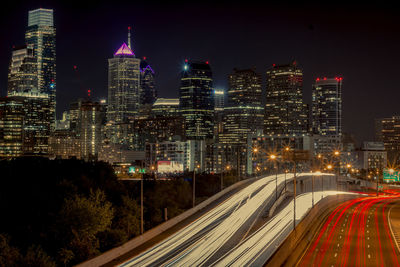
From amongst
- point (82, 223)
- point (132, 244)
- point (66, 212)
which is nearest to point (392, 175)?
point (132, 244)

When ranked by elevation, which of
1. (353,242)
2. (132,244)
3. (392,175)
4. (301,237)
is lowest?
(353,242)

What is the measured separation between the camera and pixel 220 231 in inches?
2146

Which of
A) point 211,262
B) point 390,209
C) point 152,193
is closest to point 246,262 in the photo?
point 211,262

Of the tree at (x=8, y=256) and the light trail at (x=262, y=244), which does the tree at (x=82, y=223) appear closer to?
the tree at (x=8, y=256)

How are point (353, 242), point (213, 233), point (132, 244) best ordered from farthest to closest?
1. point (213, 233)
2. point (353, 242)
3. point (132, 244)

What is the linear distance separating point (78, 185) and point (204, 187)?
33770 mm

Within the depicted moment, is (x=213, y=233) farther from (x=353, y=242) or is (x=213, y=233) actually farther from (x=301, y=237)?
(x=353, y=242)

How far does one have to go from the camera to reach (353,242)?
170 feet

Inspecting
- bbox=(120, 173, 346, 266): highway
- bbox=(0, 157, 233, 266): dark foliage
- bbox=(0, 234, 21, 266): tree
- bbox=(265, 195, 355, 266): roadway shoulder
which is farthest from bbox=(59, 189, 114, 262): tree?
bbox=(265, 195, 355, 266): roadway shoulder

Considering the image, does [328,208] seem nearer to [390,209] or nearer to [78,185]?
[390,209]

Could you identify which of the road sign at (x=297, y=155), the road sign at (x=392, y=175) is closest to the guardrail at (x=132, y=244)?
the road sign at (x=297, y=155)

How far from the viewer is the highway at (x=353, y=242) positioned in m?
43.7

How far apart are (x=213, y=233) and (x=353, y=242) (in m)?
13.9

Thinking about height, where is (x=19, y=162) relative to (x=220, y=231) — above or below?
above
